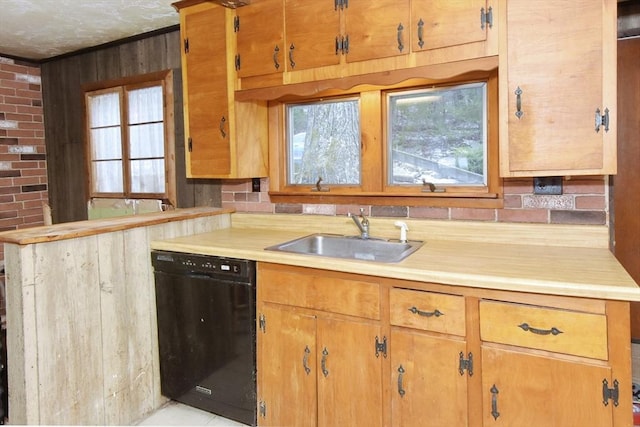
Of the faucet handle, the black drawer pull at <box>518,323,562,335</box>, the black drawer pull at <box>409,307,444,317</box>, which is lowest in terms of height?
the black drawer pull at <box>518,323,562,335</box>

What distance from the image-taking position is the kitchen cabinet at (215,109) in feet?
8.35

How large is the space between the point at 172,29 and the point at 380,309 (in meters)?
2.63

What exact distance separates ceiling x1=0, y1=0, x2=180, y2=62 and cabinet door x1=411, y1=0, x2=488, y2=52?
1.65 meters

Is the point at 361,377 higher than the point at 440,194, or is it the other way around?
the point at 440,194

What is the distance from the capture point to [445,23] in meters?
1.92

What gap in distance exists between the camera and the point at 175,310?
2354 mm

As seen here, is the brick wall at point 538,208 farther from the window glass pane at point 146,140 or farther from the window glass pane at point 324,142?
the window glass pane at point 146,140

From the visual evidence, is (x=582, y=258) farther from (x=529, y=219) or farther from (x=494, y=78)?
(x=494, y=78)

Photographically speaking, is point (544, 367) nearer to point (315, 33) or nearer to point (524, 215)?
point (524, 215)

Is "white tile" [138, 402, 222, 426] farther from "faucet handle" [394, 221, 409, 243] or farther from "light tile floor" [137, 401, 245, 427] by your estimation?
"faucet handle" [394, 221, 409, 243]

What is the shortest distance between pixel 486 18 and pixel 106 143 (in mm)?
3201

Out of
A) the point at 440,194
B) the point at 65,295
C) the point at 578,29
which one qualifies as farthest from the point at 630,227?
the point at 65,295

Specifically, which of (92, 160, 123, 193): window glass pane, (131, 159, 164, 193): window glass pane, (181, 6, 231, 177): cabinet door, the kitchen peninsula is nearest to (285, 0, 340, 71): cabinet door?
(181, 6, 231, 177): cabinet door

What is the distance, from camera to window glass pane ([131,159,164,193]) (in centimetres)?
336
